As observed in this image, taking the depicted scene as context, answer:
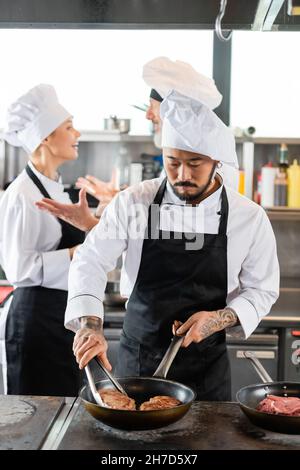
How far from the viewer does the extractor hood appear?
217 cm

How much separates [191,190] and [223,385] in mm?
713

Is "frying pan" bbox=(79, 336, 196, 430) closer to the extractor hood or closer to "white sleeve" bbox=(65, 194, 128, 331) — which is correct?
"white sleeve" bbox=(65, 194, 128, 331)

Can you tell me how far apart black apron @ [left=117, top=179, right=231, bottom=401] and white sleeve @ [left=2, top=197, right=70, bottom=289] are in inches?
24.0

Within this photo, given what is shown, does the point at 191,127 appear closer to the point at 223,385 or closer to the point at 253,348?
the point at 223,385

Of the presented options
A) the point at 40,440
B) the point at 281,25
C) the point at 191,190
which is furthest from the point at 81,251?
the point at 281,25

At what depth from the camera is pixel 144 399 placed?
1.83m

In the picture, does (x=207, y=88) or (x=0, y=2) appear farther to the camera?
(x=207, y=88)

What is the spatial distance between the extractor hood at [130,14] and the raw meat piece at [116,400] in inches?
48.1

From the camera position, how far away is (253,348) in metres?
3.43

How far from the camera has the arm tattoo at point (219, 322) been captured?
2.12 m

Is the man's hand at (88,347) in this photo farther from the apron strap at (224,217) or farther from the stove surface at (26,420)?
the apron strap at (224,217)

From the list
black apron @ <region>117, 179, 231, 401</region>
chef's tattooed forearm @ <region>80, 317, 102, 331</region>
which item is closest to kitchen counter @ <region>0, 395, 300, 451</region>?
chef's tattooed forearm @ <region>80, 317, 102, 331</region>

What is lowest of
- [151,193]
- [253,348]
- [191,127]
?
[253,348]

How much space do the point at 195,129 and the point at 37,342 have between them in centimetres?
128
